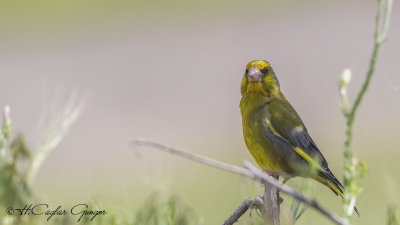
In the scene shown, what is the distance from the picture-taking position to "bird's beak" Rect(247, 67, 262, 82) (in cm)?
325

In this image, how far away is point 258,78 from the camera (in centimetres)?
328

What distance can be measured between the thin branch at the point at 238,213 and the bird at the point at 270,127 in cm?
142

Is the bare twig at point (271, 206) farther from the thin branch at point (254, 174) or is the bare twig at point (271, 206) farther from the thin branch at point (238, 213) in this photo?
the thin branch at point (254, 174)

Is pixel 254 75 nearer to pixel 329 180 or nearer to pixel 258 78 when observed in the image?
pixel 258 78

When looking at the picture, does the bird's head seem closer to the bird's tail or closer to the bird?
the bird

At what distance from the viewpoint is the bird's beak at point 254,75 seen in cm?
325

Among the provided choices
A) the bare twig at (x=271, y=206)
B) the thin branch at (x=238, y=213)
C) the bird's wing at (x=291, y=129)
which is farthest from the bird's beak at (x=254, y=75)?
the thin branch at (x=238, y=213)

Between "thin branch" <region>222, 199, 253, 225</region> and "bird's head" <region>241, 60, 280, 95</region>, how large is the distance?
166cm

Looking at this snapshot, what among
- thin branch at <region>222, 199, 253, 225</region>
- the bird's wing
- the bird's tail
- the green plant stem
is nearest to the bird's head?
the bird's wing

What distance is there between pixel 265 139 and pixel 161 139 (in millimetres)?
5784

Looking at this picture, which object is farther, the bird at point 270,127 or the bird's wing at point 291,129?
the bird's wing at point 291,129

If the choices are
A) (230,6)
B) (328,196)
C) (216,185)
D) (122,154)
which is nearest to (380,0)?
(328,196)

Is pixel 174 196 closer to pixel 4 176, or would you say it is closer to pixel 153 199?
pixel 153 199

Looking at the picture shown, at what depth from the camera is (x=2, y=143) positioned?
42.6 inches
